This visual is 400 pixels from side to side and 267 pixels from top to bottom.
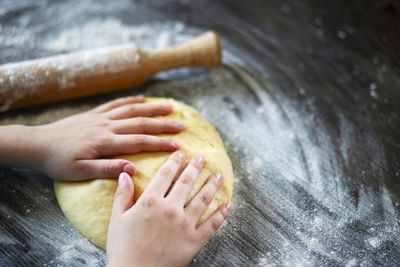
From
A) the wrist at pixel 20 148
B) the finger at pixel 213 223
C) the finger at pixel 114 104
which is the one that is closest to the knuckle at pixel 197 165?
the finger at pixel 213 223

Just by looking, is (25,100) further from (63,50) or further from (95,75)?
(63,50)

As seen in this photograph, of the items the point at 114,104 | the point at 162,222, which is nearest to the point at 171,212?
the point at 162,222

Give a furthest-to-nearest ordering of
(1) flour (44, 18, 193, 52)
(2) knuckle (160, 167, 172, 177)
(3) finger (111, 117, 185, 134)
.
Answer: (1) flour (44, 18, 193, 52)
(3) finger (111, 117, 185, 134)
(2) knuckle (160, 167, 172, 177)

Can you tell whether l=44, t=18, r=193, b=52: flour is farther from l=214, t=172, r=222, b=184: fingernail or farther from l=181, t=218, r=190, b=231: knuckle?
l=181, t=218, r=190, b=231: knuckle

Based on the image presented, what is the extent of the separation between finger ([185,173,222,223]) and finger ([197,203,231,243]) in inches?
1.1

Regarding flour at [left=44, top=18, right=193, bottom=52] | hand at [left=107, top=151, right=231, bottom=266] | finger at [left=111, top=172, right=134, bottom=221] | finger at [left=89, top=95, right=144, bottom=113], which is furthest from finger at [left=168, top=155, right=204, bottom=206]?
flour at [left=44, top=18, right=193, bottom=52]

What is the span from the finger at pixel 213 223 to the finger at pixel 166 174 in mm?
136

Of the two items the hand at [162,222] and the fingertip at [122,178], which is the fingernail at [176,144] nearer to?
the hand at [162,222]

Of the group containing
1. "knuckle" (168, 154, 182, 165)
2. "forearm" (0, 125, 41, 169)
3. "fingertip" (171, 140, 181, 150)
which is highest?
"fingertip" (171, 140, 181, 150)

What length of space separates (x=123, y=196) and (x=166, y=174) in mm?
123

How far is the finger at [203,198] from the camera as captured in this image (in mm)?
788

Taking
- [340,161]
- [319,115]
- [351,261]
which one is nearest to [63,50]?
[319,115]

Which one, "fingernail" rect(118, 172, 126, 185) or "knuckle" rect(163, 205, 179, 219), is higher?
"knuckle" rect(163, 205, 179, 219)

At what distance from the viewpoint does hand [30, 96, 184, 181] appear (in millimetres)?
834
